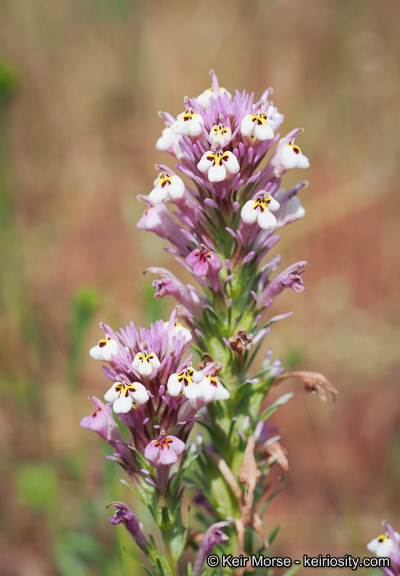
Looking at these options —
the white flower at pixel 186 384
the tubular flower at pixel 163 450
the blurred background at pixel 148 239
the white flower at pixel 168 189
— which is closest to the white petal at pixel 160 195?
the white flower at pixel 168 189

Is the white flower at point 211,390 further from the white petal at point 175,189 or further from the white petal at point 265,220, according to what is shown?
the white petal at point 175,189

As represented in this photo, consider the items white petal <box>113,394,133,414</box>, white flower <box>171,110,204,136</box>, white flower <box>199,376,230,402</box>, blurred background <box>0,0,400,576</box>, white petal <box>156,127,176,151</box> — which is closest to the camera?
white petal <box>113,394,133,414</box>

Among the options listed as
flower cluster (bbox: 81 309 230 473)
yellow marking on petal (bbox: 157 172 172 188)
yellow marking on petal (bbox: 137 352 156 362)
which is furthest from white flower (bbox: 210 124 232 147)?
yellow marking on petal (bbox: 137 352 156 362)

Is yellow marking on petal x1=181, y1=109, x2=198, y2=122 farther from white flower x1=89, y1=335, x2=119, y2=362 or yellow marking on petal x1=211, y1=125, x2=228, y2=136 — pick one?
white flower x1=89, y1=335, x2=119, y2=362

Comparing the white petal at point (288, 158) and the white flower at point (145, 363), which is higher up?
the white petal at point (288, 158)

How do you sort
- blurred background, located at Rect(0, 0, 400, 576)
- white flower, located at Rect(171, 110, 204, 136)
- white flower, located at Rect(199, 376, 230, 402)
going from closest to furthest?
1. white flower, located at Rect(199, 376, 230, 402)
2. white flower, located at Rect(171, 110, 204, 136)
3. blurred background, located at Rect(0, 0, 400, 576)

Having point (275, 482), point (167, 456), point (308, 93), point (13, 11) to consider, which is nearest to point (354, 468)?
point (275, 482)

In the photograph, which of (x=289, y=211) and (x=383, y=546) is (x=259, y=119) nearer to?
(x=289, y=211)
